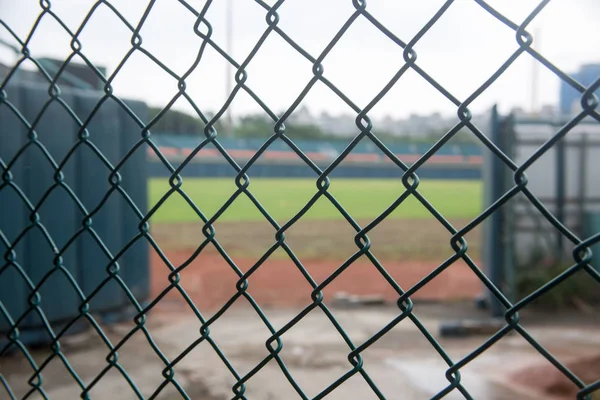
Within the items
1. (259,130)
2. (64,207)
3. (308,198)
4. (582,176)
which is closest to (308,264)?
(582,176)

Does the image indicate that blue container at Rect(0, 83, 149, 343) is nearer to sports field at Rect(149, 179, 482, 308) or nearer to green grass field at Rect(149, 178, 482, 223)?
sports field at Rect(149, 179, 482, 308)

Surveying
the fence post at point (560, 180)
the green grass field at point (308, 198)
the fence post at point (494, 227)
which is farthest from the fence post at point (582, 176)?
the green grass field at point (308, 198)

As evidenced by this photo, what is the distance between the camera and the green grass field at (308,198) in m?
23.7

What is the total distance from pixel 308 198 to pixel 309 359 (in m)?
25.3

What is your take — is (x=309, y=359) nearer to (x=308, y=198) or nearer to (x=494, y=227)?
(x=494, y=227)

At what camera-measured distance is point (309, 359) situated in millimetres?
4938

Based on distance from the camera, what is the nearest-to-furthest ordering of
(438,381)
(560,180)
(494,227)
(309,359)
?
(438,381) → (309,359) → (494,227) → (560,180)

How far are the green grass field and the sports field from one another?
0.12 m

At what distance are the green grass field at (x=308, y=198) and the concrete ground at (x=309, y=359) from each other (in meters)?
13.0

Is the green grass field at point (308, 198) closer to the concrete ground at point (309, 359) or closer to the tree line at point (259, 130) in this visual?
the tree line at point (259, 130)

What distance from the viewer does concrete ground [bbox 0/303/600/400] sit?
4.11 metres

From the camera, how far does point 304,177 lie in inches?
1644

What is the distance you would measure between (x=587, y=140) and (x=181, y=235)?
1107 centimetres

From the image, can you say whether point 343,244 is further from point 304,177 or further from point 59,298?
point 304,177
